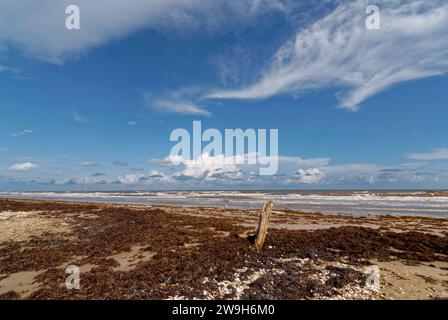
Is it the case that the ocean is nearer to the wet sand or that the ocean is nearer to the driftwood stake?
the wet sand

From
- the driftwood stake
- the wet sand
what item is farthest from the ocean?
the driftwood stake

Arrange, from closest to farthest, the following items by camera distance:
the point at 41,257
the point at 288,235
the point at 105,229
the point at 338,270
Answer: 1. the point at 338,270
2. the point at 41,257
3. the point at 288,235
4. the point at 105,229

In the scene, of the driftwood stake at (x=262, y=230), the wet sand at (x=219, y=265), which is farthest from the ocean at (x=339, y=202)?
the driftwood stake at (x=262, y=230)

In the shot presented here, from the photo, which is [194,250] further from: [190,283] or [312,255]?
[312,255]

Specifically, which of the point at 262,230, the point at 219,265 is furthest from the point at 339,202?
the point at 219,265

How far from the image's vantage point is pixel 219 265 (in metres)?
10.6

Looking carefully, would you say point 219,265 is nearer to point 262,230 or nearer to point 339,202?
point 262,230

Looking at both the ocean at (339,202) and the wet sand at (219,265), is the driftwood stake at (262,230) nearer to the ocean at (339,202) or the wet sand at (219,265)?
the wet sand at (219,265)

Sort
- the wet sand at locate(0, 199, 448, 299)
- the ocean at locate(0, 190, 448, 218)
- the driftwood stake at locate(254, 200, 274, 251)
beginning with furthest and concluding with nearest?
the ocean at locate(0, 190, 448, 218) → the driftwood stake at locate(254, 200, 274, 251) → the wet sand at locate(0, 199, 448, 299)

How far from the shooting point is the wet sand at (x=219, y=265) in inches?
328

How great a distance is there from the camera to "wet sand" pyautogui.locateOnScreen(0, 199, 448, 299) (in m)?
8.33
